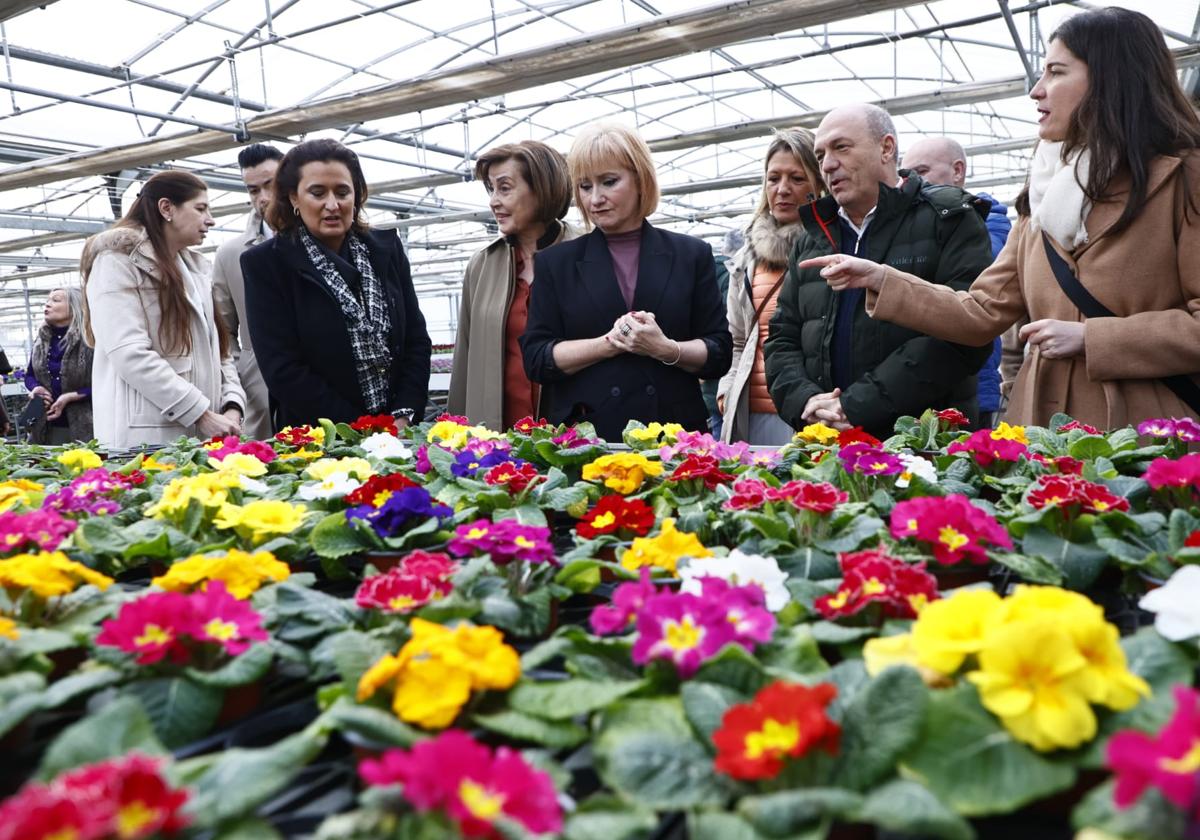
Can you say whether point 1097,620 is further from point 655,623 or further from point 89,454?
point 89,454

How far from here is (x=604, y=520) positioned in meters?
1.21

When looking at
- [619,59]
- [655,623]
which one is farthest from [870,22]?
[655,623]

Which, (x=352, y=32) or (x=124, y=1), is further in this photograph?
(x=352, y=32)

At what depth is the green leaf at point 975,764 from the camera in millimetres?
564

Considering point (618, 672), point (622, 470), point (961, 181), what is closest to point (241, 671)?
point (618, 672)

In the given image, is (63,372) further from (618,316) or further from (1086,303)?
(1086,303)

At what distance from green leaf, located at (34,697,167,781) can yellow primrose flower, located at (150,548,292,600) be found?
0.88 ft

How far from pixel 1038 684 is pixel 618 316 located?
1810mm

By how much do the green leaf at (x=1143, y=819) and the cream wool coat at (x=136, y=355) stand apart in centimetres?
259

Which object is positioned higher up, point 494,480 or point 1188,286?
point 1188,286

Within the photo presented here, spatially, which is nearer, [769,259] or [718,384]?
[769,259]

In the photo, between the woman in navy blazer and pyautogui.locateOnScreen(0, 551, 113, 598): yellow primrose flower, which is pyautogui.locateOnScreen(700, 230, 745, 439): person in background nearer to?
the woman in navy blazer

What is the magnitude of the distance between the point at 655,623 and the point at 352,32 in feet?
26.9

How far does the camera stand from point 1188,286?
5.74ft
